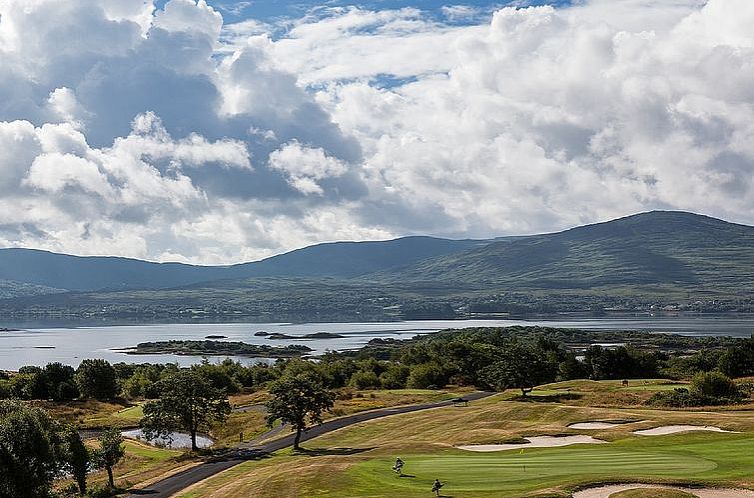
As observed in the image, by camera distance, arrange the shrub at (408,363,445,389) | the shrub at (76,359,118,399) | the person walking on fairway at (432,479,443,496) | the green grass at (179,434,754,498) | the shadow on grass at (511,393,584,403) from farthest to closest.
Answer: the shrub at (408,363,445,389), the shrub at (76,359,118,399), the shadow on grass at (511,393,584,403), the green grass at (179,434,754,498), the person walking on fairway at (432,479,443,496)

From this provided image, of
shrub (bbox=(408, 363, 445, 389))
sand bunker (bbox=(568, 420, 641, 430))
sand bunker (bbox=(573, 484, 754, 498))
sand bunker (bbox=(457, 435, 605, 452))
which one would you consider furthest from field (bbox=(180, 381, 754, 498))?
shrub (bbox=(408, 363, 445, 389))

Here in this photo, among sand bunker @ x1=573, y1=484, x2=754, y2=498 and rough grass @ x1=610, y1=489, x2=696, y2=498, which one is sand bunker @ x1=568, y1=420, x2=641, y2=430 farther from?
rough grass @ x1=610, y1=489, x2=696, y2=498

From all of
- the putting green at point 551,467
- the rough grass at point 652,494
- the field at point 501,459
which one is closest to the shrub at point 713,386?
the field at point 501,459

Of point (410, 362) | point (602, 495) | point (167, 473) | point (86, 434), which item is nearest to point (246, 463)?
point (167, 473)

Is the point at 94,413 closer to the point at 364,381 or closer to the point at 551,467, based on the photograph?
the point at 364,381

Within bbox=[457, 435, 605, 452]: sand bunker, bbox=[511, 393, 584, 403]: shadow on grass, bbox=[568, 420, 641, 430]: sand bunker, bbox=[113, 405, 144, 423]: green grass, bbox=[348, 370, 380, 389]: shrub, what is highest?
bbox=[457, 435, 605, 452]: sand bunker

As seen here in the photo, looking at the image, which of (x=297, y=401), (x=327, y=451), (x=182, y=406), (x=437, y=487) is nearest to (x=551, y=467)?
(x=437, y=487)

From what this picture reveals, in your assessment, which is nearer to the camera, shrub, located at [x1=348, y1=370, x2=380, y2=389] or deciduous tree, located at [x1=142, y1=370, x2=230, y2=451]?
deciduous tree, located at [x1=142, y1=370, x2=230, y2=451]

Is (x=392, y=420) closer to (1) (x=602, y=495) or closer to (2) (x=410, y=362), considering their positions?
(1) (x=602, y=495)
